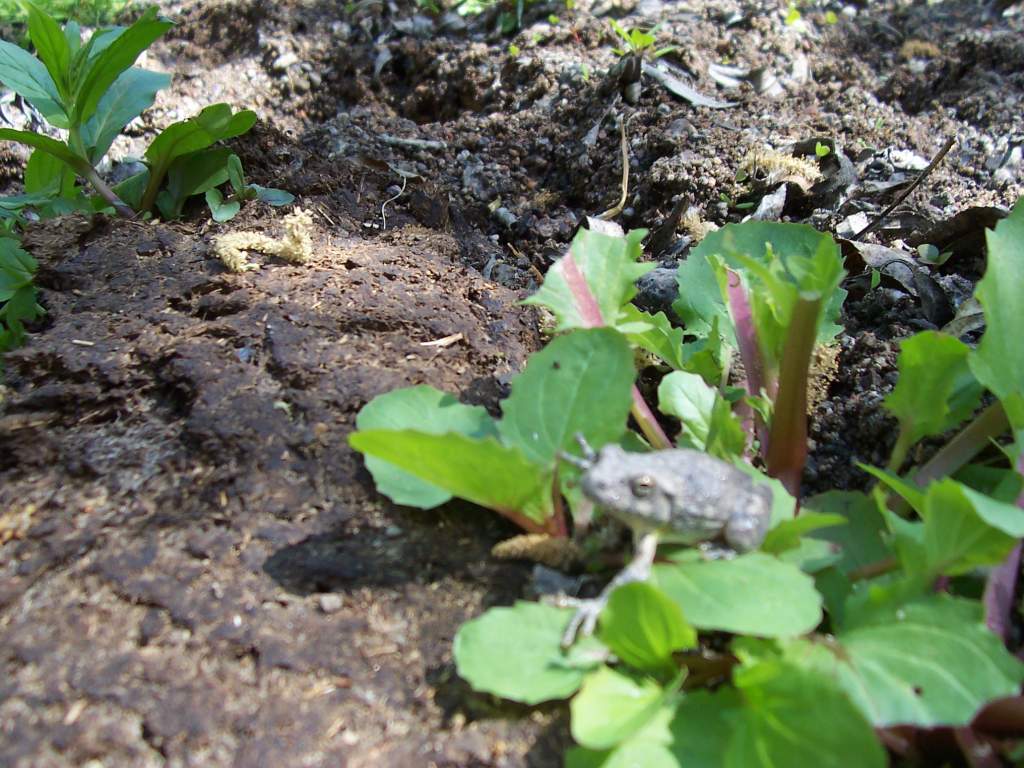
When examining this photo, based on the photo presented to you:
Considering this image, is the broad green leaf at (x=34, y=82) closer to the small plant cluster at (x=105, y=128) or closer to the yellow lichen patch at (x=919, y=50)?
the small plant cluster at (x=105, y=128)

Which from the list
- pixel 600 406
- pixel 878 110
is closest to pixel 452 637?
pixel 600 406

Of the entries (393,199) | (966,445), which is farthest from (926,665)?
(393,199)

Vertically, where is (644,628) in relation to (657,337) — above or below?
below

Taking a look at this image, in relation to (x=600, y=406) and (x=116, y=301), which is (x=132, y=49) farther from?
(x=600, y=406)

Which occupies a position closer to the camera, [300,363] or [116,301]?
[300,363]

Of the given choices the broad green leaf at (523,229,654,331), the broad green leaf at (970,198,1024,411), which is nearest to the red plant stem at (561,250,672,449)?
the broad green leaf at (523,229,654,331)

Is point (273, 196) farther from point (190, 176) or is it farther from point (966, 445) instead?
point (966, 445)
